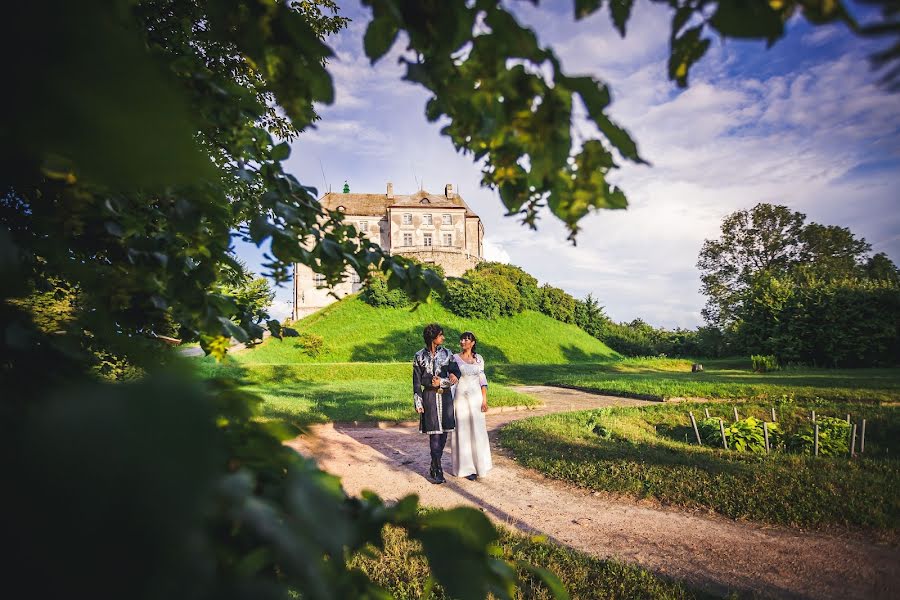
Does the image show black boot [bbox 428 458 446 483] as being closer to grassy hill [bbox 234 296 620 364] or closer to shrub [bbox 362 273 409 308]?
grassy hill [bbox 234 296 620 364]

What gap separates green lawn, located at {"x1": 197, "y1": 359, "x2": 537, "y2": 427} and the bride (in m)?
2.30

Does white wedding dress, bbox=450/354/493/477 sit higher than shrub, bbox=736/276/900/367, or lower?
lower

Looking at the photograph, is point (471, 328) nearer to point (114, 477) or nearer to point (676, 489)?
point (676, 489)

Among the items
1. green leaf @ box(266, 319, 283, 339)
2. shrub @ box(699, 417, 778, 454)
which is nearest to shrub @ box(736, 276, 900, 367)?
shrub @ box(699, 417, 778, 454)

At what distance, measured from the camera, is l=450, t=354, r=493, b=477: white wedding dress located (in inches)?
255

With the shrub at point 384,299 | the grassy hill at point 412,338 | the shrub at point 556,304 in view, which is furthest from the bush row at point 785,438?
the shrub at point 556,304

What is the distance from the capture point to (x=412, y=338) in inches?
1052

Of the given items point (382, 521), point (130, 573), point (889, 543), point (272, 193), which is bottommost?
point (889, 543)

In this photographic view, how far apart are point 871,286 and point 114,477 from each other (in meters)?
31.3

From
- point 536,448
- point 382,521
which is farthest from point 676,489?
point 382,521

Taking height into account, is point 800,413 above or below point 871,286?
below

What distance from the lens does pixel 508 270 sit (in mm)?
33062

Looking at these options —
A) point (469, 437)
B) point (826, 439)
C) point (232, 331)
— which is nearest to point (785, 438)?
point (826, 439)

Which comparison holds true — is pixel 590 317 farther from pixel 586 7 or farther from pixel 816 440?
pixel 586 7
